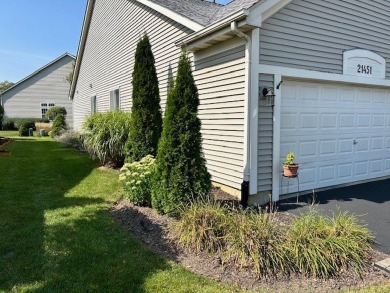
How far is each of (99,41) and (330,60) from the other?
1084 centimetres

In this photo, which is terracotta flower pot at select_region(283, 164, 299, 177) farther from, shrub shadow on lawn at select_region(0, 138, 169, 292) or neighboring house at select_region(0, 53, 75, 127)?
neighboring house at select_region(0, 53, 75, 127)

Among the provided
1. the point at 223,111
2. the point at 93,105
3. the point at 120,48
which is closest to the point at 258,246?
the point at 223,111

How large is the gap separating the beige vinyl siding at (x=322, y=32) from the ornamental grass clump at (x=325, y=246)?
10.0 ft

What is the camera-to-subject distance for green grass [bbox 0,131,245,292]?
297 cm

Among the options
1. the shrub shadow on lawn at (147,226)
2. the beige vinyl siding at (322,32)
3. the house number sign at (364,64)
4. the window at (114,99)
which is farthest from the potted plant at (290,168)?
the window at (114,99)

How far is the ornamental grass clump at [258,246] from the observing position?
3.21m

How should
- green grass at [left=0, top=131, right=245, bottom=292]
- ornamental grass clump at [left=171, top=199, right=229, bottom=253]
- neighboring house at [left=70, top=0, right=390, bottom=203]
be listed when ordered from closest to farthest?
1. green grass at [left=0, top=131, right=245, bottom=292]
2. ornamental grass clump at [left=171, top=199, right=229, bottom=253]
3. neighboring house at [left=70, top=0, right=390, bottom=203]

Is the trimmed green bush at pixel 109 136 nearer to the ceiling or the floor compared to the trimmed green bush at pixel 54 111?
nearer to the floor

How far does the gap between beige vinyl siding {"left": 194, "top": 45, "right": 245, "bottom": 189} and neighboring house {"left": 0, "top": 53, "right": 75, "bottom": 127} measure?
23930 millimetres

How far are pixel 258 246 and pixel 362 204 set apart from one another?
3352mm

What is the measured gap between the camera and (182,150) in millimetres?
4598

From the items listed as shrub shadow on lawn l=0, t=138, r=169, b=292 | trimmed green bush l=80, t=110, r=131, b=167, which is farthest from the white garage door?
trimmed green bush l=80, t=110, r=131, b=167

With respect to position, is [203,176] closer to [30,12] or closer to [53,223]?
[53,223]

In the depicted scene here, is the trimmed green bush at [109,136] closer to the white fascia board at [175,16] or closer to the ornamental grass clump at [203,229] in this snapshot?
the white fascia board at [175,16]
